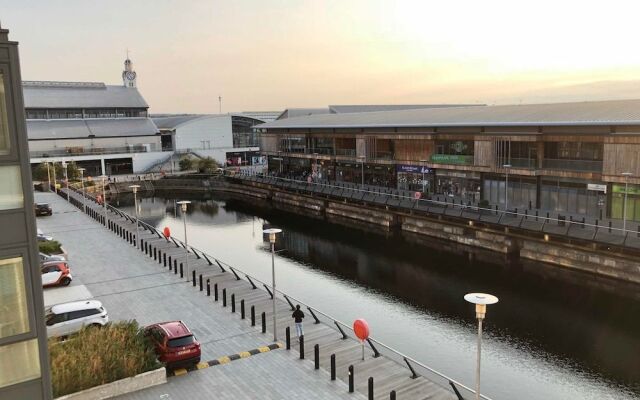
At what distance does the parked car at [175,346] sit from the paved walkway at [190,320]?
21.5 inches

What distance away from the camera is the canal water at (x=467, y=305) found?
23109 millimetres

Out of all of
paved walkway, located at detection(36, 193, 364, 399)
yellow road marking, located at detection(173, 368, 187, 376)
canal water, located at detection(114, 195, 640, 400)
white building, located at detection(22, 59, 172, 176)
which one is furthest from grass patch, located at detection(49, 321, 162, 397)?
white building, located at detection(22, 59, 172, 176)

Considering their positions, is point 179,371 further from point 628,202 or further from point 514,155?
point 514,155

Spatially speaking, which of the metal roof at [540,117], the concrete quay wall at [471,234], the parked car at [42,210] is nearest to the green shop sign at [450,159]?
the metal roof at [540,117]

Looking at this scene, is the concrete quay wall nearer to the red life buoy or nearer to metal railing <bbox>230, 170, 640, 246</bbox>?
metal railing <bbox>230, 170, 640, 246</bbox>

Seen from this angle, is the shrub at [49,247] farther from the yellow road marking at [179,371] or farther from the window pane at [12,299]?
the window pane at [12,299]

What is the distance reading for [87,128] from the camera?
105m

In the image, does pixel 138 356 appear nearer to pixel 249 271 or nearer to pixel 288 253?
pixel 249 271

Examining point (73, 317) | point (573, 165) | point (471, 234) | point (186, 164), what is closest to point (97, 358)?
point (73, 317)

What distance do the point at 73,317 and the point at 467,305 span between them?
70.9 ft

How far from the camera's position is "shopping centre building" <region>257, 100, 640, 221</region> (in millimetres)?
40281

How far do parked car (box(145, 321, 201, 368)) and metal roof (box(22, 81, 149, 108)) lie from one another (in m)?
100

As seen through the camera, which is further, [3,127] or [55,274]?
[55,274]

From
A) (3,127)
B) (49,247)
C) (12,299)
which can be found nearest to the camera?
(3,127)
